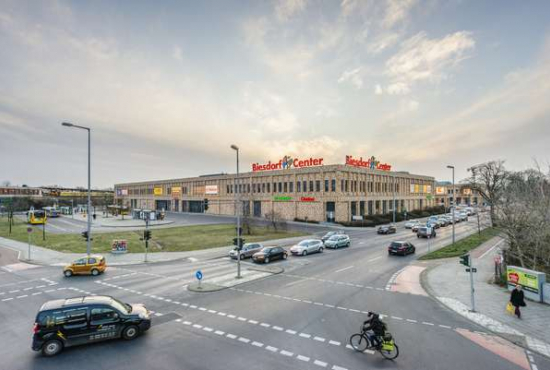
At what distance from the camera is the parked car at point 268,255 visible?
26172 millimetres

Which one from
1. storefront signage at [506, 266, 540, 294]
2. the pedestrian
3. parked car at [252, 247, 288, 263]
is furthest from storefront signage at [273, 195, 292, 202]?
the pedestrian

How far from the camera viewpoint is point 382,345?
9.63m

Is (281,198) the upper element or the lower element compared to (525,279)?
upper

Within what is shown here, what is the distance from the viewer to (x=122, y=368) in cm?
911

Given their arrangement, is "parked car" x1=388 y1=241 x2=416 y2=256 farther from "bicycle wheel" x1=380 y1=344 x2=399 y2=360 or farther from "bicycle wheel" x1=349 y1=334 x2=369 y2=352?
"bicycle wheel" x1=380 y1=344 x2=399 y2=360

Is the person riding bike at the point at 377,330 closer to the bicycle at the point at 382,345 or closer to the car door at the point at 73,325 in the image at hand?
the bicycle at the point at 382,345

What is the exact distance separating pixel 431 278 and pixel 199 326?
637 inches

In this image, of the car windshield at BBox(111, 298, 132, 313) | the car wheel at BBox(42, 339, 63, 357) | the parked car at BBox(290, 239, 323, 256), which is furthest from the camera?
the parked car at BBox(290, 239, 323, 256)

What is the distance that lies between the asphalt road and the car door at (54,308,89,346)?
45 cm

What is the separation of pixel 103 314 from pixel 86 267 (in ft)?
44.4

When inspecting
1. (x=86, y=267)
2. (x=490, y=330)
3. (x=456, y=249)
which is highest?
(x=86, y=267)

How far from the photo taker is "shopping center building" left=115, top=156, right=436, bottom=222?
60219 millimetres

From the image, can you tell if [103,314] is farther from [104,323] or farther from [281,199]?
[281,199]

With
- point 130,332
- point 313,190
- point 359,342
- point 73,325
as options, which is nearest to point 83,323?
point 73,325
